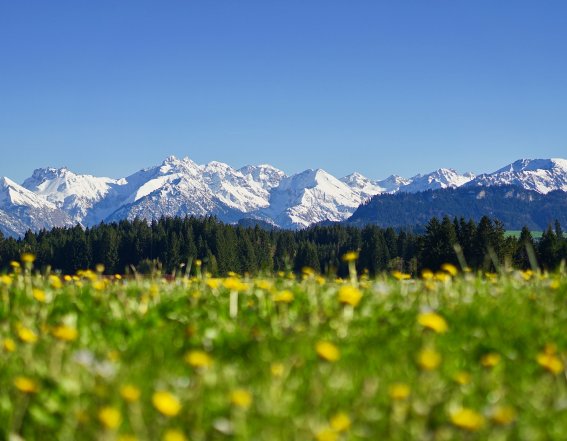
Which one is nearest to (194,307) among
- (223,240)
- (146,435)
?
(146,435)

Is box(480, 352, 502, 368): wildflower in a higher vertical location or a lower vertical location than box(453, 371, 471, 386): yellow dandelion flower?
higher

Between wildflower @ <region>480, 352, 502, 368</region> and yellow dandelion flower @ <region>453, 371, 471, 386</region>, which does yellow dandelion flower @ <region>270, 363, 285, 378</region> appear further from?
wildflower @ <region>480, 352, 502, 368</region>

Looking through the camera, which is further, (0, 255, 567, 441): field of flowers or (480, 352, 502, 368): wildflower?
(480, 352, 502, 368): wildflower

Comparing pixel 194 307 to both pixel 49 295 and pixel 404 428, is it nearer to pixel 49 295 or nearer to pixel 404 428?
pixel 49 295

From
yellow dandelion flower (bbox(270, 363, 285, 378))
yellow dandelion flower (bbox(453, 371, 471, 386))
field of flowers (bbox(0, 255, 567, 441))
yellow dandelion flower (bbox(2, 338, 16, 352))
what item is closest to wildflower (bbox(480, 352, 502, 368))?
field of flowers (bbox(0, 255, 567, 441))

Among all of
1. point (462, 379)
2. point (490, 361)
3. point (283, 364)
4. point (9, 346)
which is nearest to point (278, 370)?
point (283, 364)

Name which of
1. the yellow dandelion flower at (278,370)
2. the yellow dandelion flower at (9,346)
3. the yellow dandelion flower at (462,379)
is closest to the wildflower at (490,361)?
the yellow dandelion flower at (462,379)

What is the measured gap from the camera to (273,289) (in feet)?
26.8

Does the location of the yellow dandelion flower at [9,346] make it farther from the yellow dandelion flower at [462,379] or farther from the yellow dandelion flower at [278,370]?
the yellow dandelion flower at [462,379]

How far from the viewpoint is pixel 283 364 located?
17.1 ft

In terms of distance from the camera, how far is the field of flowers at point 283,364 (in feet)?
13.7

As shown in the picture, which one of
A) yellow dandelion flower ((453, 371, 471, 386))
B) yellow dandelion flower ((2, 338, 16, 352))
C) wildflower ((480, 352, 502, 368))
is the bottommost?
yellow dandelion flower ((453, 371, 471, 386))

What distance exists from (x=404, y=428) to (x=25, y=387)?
7.25 feet

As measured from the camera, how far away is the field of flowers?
4176 mm
